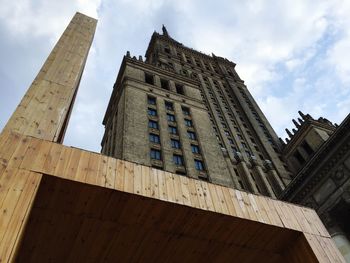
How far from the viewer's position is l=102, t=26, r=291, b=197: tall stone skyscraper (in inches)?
1372

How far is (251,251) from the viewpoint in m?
6.32

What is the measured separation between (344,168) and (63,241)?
84.4ft

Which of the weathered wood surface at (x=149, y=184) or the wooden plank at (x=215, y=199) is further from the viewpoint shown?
the wooden plank at (x=215, y=199)

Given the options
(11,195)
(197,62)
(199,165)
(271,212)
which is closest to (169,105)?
(199,165)

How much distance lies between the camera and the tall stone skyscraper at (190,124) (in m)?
34.8

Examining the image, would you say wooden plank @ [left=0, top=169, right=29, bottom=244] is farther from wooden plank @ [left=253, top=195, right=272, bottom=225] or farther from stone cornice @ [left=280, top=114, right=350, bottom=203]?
stone cornice @ [left=280, top=114, right=350, bottom=203]

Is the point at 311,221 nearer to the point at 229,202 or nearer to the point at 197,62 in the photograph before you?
the point at 229,202

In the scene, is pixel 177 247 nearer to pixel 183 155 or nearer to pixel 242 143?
pixel 183 155

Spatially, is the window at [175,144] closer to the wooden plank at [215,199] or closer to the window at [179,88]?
the window at [179,88]

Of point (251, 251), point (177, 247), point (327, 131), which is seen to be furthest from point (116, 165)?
point (327, 131)

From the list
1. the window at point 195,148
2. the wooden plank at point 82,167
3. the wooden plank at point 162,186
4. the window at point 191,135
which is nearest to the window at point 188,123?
the window at point 191,135

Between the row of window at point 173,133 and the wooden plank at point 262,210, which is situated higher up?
the row of window at point 173,133

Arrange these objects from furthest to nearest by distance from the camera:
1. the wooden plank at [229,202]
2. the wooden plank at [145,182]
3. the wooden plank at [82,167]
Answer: the wooden plank at [229,202] → the wooden plank at [145,182] → the wooden plank at [82,167]

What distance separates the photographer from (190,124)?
1715 inches
